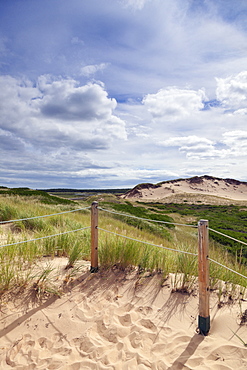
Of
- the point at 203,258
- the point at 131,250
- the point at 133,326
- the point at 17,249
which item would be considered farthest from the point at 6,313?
the point at 203,258

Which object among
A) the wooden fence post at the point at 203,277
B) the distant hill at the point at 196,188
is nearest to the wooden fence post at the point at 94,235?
the wooden fence post at the point at 203,277

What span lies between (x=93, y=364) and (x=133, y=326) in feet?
2.44

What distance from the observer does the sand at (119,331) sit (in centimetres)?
309

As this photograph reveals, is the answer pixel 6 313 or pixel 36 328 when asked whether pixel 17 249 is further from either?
pixel 36 328

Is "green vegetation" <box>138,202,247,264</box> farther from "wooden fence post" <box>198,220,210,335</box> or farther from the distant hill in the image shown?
the distant hill

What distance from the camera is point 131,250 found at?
16.8 ft

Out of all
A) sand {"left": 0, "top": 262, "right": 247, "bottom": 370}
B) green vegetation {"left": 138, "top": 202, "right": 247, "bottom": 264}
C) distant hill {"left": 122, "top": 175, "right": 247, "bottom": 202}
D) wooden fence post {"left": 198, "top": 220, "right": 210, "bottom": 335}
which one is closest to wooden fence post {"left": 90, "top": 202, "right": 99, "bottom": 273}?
sand {"left": 0, "top": 262, "right": 247, "bottom": 370}

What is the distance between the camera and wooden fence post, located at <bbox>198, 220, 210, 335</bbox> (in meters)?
3.37

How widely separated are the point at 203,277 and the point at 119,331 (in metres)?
1.35

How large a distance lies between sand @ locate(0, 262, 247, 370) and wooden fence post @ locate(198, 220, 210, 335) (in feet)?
0.49

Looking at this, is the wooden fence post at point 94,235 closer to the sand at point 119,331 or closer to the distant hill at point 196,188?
the sand at point 119,331

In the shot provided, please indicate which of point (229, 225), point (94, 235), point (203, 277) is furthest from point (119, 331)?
point (229, 225)

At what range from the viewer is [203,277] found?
3.43m

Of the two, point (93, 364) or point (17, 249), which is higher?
point (17, 249)
